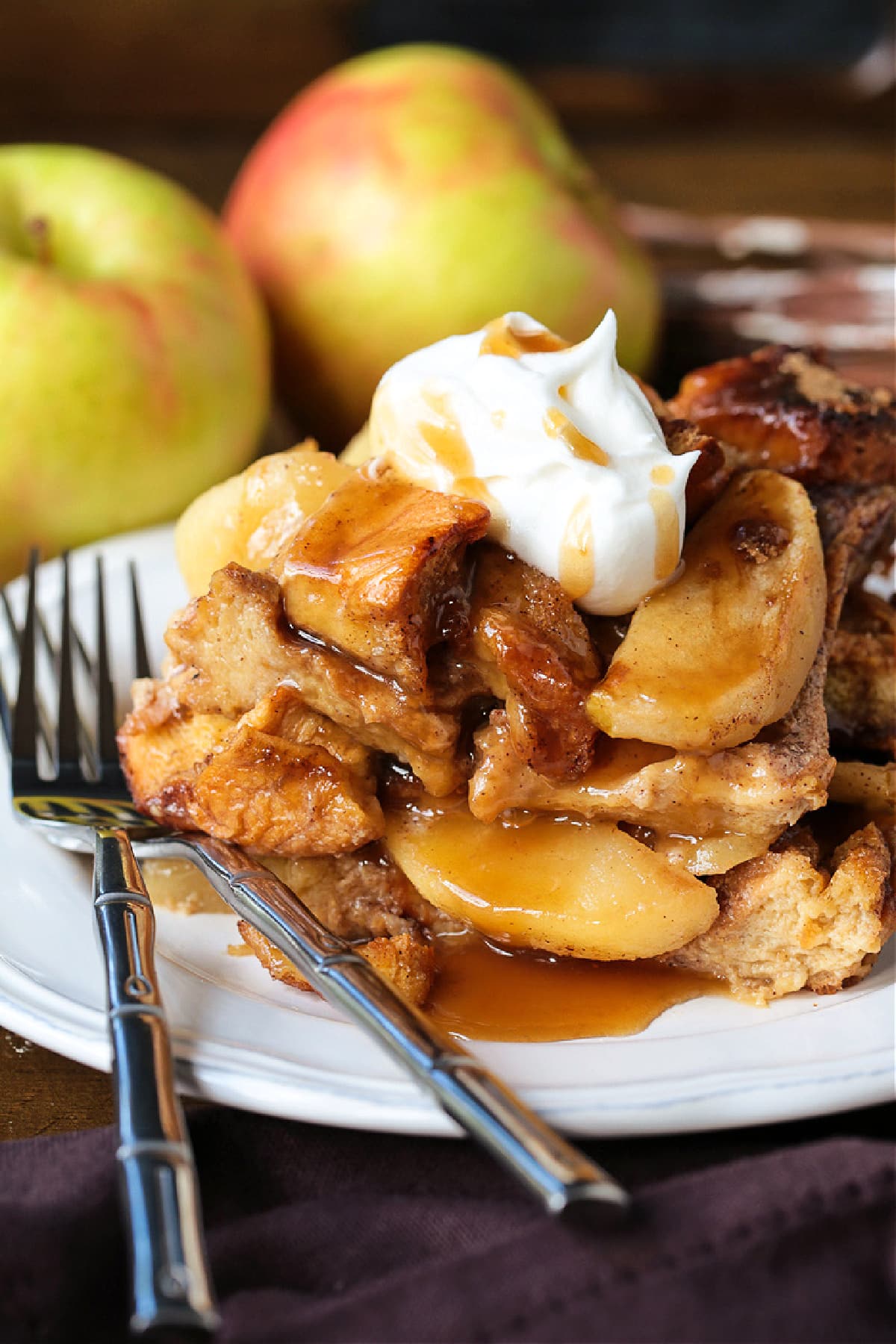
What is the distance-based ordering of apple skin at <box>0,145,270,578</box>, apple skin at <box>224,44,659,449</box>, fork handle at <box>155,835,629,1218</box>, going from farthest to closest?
apple skin at <box>224,44,659,449</box> → apple skin at <box>0,145,270,578</box> → fork handle at <box>155,835,629,1218</box>

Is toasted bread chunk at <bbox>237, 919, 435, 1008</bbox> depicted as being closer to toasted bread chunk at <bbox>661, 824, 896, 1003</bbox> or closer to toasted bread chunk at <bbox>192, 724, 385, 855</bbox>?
toasted bread chunk at <bbox>192, 724, 385, 855</bbox>

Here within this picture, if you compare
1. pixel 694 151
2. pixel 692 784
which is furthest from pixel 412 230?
pixel 694 151

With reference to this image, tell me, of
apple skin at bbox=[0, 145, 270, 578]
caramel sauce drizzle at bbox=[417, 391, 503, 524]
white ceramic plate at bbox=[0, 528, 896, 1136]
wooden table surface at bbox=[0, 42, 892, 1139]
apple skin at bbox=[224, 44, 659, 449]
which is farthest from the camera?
wooden table surface at bbox=[0, 42, 892, 1139]

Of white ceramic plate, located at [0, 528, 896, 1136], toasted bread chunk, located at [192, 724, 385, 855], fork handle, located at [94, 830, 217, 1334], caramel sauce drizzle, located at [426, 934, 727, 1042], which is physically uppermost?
fork handle, located at [94, 830, 217, 1334]

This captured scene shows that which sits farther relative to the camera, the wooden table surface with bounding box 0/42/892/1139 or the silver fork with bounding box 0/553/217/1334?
the wooden table surface with bounding box 0/42/892/1139

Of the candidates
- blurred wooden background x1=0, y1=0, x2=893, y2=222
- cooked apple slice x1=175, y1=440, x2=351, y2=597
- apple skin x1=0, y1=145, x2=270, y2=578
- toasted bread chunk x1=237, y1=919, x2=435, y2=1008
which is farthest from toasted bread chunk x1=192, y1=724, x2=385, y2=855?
blurred wooden background x1=0, y1=0, x2=893, y2=222

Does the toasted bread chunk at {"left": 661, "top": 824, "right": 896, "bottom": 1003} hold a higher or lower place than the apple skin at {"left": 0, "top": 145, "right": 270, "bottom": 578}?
lower
